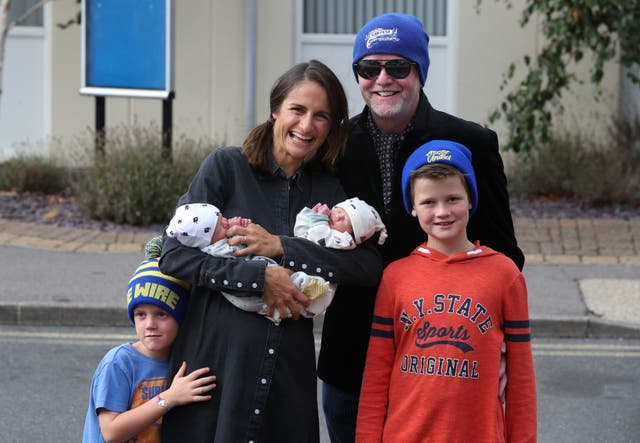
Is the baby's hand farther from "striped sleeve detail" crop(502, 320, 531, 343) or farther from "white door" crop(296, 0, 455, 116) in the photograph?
"white door" crop(296, 0, 455, 116)

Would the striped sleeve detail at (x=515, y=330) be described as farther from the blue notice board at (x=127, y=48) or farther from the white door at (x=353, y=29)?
the white door at (x=353, y=29)

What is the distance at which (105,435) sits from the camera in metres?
3.32

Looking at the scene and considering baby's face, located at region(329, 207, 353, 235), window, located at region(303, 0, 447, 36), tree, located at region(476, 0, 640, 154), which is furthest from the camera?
A: window, located at region(303, 0, 447, 36)

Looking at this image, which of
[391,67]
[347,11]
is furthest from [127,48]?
[391,67]

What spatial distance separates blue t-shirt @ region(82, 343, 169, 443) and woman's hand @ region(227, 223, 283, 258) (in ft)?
1.70

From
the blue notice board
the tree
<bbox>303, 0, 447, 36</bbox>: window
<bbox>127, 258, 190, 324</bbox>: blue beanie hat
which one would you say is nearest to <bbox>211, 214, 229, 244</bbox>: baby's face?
<bbox>127, 258, 190, 324</bbox>: blue beanie hat

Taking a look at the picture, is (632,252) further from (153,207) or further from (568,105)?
(153,207)

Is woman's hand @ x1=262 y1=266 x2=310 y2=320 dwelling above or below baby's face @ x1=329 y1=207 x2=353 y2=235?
below

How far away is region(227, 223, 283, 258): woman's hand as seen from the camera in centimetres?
311

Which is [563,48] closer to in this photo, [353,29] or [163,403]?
[353,29]

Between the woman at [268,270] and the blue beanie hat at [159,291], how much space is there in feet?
0.24

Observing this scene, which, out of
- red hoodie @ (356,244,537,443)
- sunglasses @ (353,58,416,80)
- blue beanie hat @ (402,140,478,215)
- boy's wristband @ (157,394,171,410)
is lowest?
boy's wristband @ (157,394,171,410)

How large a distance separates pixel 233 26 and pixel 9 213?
364cm

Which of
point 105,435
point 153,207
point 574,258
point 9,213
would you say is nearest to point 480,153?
point 105,435
